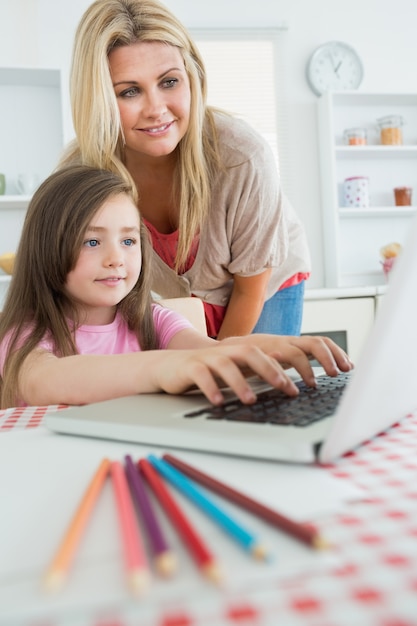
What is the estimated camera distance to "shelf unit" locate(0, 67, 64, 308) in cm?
321

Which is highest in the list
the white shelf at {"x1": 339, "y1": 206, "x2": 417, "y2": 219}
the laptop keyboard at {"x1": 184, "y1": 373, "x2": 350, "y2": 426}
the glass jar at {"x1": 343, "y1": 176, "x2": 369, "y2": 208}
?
the glass jar at {"x1": 343, "y1": 176, "x2": 369, "y2": 208}

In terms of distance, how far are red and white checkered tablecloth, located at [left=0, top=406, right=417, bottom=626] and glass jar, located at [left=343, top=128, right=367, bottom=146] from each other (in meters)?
3.46

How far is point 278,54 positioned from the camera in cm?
359

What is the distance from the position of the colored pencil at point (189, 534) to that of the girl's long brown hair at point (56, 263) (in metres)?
0.69

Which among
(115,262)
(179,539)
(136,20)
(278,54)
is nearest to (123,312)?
(115,262)

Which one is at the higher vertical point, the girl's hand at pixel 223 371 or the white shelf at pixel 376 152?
the white shelf at pixel 376 152

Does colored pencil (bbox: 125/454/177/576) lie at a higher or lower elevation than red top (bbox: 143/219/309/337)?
lower

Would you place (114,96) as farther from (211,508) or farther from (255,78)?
(255,78)

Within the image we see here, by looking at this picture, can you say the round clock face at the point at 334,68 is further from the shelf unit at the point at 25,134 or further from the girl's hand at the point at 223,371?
the girl's hand at the point at 223,371

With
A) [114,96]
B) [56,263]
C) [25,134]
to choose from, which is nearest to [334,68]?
[25,134]

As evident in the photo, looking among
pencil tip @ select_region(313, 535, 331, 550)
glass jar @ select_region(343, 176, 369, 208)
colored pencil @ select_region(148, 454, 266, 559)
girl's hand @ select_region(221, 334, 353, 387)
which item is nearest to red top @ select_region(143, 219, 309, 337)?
girl's hand @ select_region(221, 334, 353, 387)

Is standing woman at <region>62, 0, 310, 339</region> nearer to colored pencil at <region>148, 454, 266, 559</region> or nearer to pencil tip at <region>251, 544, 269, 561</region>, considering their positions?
colored pencil at <region>148, 454, 266, 559</region>

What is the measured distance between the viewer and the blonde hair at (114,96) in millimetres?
1289

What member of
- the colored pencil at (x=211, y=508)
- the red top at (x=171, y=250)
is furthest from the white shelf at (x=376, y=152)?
the colored pencil at (x=211, y=508)
